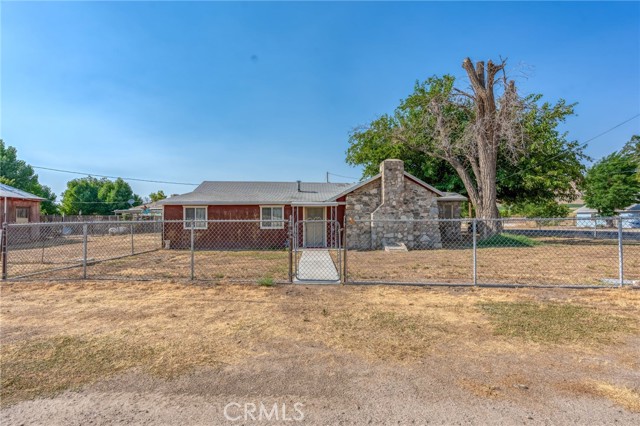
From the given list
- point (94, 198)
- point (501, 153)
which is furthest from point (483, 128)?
point (94, 198)

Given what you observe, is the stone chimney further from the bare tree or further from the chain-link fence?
the bare tree

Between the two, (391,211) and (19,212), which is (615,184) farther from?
(19,212)

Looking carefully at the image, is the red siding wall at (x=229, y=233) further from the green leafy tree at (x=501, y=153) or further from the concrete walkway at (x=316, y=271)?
the green leafy tree at (x=501, y=153)

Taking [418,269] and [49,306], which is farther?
[418,269]

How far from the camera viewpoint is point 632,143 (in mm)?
43500

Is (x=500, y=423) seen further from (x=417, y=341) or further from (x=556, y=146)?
(x=556, y=146)

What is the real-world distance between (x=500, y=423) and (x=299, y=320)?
2919 mm

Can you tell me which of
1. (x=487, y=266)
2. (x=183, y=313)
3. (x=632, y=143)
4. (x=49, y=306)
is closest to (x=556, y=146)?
(x=487, y=266)

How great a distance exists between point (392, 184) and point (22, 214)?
23704mm

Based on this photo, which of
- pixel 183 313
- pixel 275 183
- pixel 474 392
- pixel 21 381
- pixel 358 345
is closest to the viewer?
pixel 474 392

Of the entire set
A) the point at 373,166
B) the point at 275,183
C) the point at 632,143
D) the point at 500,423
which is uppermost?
the point at 632,143

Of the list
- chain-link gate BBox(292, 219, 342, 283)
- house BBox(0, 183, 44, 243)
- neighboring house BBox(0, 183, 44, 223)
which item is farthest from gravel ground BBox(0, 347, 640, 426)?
neighboring house BBox(0, 183, 44, 223)

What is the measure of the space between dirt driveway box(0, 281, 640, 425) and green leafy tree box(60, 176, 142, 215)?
43278mm

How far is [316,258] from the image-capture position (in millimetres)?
11664
